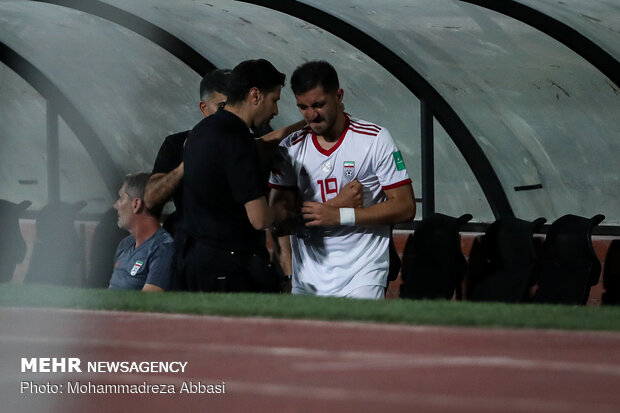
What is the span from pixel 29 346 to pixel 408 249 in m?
5.30

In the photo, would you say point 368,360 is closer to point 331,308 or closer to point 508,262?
point 331,308

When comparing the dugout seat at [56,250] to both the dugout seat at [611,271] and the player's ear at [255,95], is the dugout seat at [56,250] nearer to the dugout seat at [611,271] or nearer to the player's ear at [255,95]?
the dugout seat at [611,271]

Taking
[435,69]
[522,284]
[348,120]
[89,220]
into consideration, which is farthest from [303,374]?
[89,220]

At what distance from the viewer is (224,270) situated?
200 inches

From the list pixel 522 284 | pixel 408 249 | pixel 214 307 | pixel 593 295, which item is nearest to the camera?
pixel 214 307

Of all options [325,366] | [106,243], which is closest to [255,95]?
[325,366]

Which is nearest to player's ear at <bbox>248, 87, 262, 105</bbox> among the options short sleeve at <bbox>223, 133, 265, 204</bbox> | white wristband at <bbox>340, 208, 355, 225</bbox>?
short sleeve at <bbox>223, 133, 265, 204</bbox>

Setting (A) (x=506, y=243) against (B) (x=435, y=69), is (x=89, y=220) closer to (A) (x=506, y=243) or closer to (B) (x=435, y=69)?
(B) (x=435, y=69)

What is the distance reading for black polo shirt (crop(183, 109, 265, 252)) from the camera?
4848 millimetres

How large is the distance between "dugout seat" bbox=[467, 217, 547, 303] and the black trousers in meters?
2.18

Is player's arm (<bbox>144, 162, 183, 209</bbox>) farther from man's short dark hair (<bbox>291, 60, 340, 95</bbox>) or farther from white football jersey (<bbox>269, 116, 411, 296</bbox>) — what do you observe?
man's short dark hair (<bbox>291, 60, 340, 95</bbox>)

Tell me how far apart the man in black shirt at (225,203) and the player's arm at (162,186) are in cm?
22

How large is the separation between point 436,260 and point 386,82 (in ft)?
7.96

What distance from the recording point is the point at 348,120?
5.30m
